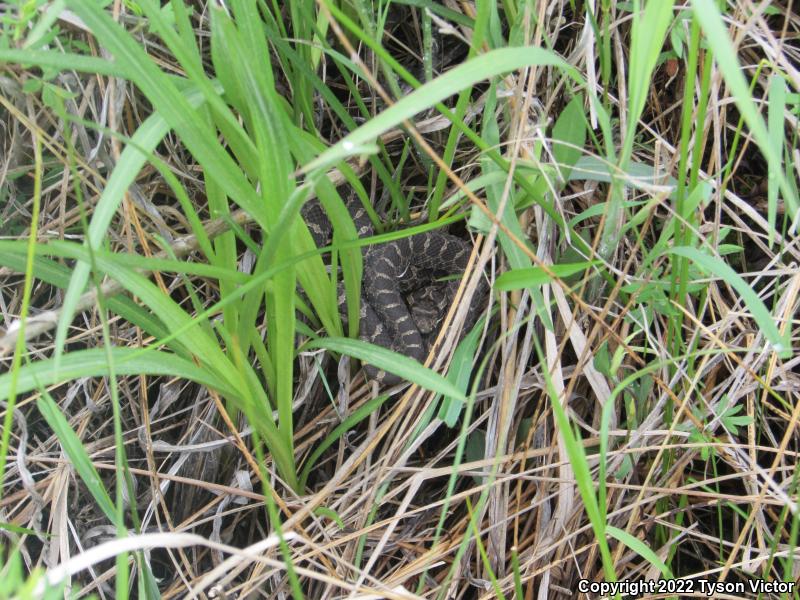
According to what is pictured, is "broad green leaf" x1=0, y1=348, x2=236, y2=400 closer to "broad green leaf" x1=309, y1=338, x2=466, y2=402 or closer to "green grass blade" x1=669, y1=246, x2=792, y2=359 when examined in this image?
"broad green leaf" x1=309, y1=338, x2=466, y2=402

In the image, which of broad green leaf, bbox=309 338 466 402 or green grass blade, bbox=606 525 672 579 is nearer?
broad green leaf, bbox=309 338 466 402

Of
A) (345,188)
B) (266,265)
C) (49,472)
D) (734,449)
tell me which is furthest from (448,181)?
(49,472)

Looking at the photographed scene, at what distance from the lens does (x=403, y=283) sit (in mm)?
3861

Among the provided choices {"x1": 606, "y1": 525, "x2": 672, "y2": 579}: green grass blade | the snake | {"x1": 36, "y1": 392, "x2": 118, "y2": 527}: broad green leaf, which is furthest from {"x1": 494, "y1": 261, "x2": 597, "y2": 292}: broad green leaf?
the snake

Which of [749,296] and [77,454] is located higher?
[749,296]

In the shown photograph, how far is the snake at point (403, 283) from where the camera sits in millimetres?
3406

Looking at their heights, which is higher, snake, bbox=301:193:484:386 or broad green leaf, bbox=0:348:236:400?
broad green leaf, bbox=0:348:236:400

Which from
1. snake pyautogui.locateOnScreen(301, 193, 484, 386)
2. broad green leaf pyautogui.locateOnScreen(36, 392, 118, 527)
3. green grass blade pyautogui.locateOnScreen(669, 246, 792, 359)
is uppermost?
green grass blade pyautogui.locateOnScreen(669, 246, 792, 359)

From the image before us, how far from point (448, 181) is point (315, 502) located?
1.32 metres

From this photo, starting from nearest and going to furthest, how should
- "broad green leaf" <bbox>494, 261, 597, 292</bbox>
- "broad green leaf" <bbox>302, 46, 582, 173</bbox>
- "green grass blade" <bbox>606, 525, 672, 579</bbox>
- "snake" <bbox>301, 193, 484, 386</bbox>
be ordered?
"broad green leaf" <bbox>302, 46, 582, 173</bbox>
"broad green leaf" <bbox>494, 261, 597, 292</bbox>
"green grass blade" <bbox>606, 525, 672, 579</bbox>
"snake" <bbox>301, 193, 484, 386</bbox>

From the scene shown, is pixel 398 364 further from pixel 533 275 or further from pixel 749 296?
pixel 749 296

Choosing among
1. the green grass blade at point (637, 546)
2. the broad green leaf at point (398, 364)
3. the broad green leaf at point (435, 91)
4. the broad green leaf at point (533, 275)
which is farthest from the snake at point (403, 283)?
the broad green leaf at point (435, 91)

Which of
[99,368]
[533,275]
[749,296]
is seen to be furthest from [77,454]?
[749,296]

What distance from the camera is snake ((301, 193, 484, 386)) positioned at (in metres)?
3.41
